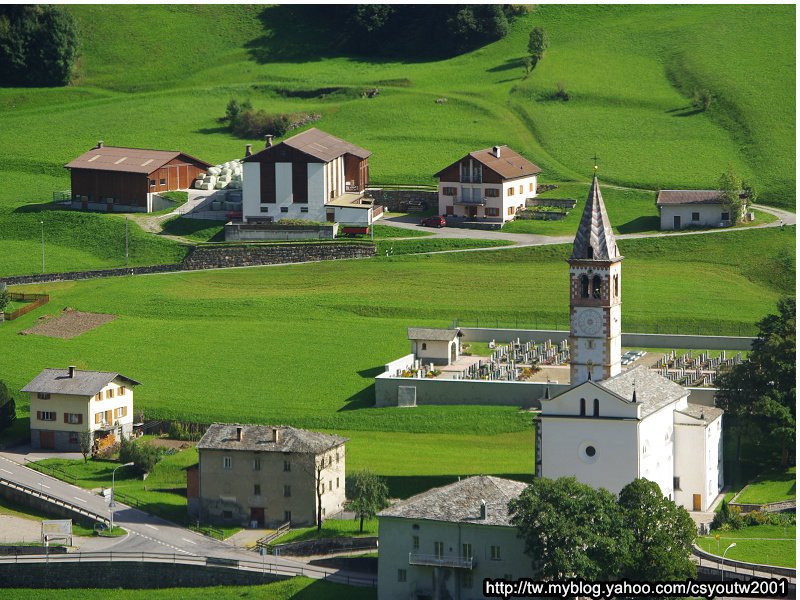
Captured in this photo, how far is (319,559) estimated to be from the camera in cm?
10838

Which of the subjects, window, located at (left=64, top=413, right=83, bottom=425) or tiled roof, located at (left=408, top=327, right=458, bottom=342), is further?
tiled roof, located at (left=408, top=327, right=458, bottom=342)

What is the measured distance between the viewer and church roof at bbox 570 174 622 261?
117m

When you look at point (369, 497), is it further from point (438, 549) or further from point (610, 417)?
point (610, 417)

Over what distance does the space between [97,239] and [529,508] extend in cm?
8887

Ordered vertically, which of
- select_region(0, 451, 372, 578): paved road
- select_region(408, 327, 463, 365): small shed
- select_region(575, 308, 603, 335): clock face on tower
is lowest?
select_region(0, 451, 372, 578): paved road

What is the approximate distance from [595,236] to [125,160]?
82951 millimetres

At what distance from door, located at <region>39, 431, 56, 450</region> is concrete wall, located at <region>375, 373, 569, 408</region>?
70.3 ft

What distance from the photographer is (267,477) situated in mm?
116188

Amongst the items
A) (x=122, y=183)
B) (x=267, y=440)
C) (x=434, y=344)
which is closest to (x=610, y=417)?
(x=267, y=440)

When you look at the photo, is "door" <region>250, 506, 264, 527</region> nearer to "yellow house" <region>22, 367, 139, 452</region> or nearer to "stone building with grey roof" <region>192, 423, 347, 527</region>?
"stone building with grey roof" <region>192, 423, 347, 527</region>

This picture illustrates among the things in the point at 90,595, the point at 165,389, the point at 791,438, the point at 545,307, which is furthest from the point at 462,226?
the point at 90,595

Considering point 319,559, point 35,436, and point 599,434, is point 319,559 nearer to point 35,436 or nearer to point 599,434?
point 599,434

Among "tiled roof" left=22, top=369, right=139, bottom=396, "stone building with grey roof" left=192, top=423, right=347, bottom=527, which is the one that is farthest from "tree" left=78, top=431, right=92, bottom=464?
"stone building with grey roof" left=192, top=423, right=347, bottom=527

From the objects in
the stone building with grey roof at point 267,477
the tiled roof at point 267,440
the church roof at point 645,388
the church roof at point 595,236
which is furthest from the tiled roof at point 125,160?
the church roof at point 645,388
